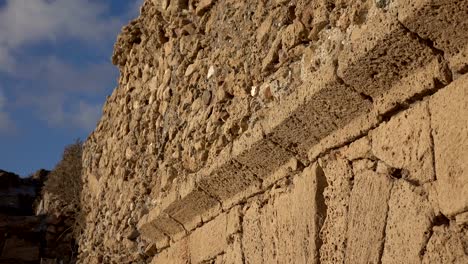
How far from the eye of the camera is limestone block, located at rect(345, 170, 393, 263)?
7.83ft

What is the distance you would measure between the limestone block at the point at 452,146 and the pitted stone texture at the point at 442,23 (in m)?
0.11

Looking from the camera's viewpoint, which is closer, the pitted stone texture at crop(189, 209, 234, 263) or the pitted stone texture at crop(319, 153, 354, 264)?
the pitted stone texture at crop(319, 153, 354, 264)

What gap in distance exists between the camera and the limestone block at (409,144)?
225cm

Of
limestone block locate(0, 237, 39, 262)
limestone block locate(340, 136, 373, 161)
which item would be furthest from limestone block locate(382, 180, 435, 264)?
limestone block locate(0, 237, 39, 262)

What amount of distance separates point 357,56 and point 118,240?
12.3 ft

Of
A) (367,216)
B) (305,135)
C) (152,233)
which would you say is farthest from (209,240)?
(367,216)

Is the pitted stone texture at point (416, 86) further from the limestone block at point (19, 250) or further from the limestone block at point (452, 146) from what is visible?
the limestone block at point (19, 250)

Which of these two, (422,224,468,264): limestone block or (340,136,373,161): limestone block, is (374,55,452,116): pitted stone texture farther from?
(422,224,468,264): limestone block

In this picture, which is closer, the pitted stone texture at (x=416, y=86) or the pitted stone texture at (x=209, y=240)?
the pitted stone texture at (x=416, y=86)

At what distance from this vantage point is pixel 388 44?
2.36 meters

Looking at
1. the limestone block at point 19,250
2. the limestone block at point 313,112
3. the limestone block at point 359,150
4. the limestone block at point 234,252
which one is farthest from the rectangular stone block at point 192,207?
the limestone block at point 19,250

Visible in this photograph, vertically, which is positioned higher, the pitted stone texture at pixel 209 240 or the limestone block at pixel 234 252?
the pitted stone texture at pixel 209 240

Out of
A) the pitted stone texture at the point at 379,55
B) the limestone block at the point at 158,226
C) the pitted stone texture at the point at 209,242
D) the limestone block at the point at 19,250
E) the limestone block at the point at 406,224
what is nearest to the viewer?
the limestone block at the point at 406,224

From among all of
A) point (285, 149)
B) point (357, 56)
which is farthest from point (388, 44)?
point (285, 149)
